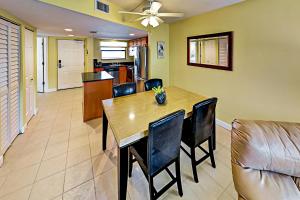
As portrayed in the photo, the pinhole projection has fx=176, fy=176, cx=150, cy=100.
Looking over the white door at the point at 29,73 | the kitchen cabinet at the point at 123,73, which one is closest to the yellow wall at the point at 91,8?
the white door at the point at 29,73

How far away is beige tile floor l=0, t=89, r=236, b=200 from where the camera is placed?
6.02 feet

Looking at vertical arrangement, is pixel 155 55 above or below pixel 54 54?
below

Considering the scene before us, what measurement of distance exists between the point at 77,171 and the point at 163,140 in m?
1.31

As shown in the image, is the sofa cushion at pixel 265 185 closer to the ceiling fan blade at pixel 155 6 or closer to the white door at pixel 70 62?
the ceiling fan blade at pixel 155 6

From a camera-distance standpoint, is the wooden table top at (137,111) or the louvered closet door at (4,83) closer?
the wooden table top at (137,111)

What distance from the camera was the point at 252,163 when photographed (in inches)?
37.9

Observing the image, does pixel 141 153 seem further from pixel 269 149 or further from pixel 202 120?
pixel 269 149

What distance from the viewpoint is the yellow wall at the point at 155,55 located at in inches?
181

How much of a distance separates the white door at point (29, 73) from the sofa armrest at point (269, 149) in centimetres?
383

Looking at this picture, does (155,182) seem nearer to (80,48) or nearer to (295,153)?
(295,153)

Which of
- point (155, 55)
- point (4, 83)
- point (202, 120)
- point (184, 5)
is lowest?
point (202, 120)

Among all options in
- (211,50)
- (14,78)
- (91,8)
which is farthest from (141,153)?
(211,50)

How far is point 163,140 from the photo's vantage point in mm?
1550

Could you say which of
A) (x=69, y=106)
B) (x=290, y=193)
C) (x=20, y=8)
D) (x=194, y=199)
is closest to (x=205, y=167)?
(x=194, y=199)
